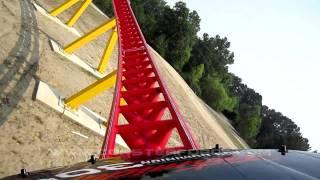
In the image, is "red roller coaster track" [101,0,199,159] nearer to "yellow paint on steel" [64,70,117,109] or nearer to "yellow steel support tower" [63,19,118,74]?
"yellow paint on steel" [64,70,117,109]

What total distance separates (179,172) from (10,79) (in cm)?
753

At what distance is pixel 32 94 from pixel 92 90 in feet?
4.70

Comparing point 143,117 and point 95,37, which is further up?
point 95,37

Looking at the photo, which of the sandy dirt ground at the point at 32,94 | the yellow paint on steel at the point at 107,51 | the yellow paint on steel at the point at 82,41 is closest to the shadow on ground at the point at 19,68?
the sandy dirt ground at the point at 32,94

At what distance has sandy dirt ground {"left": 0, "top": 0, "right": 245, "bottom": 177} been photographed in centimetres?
785

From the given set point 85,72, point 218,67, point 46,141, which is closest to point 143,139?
point 46,141

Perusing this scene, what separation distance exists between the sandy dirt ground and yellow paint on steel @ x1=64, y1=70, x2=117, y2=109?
0.44 m

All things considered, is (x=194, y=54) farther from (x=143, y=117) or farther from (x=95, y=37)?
(x=143, y=117)

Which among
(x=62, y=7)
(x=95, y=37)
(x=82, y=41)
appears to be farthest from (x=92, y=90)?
(x=62, y=7)

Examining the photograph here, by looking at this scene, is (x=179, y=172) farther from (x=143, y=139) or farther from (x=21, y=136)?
(x=21, y=136)

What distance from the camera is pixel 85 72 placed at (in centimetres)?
1368

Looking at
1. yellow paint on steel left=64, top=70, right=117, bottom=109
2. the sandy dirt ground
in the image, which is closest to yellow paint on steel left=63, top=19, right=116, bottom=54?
the sandy dirt ground

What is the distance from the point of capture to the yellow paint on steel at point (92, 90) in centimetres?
948

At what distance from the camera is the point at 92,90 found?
945 cm
